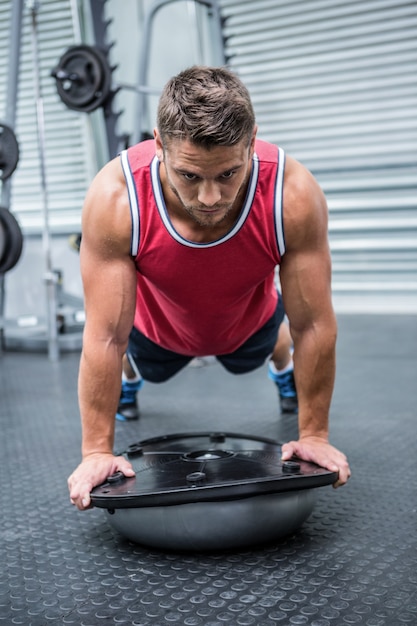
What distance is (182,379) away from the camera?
2.99 meters

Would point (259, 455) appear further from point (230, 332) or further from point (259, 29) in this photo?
point (259, 29)

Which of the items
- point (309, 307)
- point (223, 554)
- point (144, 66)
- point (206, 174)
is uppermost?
point (144, 66)

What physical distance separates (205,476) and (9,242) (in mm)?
2230

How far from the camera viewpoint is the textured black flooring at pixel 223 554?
1.10 metres

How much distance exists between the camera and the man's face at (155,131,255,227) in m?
1.20

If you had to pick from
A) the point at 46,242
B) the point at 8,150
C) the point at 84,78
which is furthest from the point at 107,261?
the point at 84,78

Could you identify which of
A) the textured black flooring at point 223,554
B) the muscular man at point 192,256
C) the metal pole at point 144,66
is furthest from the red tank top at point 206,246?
the metal pole at point 144,66

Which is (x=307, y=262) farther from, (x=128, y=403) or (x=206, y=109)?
(x=128, y=403)

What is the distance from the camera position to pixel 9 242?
3260mm

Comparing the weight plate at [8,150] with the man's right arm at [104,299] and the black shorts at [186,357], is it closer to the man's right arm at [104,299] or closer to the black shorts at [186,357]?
the black shorts at [186,357]

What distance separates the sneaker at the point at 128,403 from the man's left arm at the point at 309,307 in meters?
0.92

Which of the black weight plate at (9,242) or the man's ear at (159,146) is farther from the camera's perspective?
the black weight plate at (9,242)

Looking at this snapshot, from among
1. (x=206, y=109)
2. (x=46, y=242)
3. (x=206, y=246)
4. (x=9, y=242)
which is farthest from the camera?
(x=46, y=242)

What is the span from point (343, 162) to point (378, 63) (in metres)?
0.56
